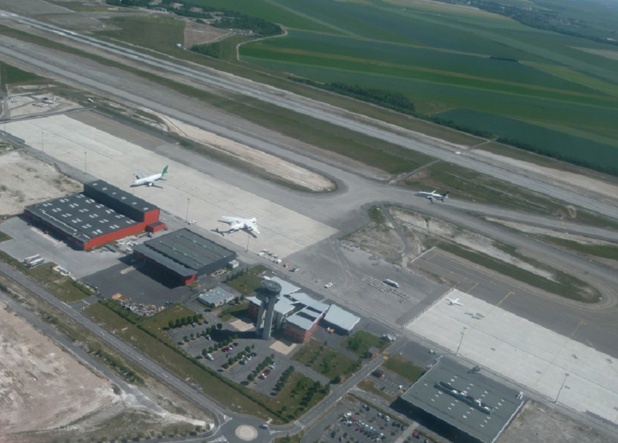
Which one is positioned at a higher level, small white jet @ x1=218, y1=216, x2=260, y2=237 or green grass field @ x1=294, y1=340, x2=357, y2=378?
small white jet @ x1=218, y1=216, x2=260, y2=237

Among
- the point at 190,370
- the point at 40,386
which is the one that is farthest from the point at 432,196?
the point at 40,386

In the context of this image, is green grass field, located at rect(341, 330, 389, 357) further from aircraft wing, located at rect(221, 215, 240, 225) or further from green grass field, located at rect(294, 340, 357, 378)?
aircraft wing, located at rect(221, 215, 240, 225)

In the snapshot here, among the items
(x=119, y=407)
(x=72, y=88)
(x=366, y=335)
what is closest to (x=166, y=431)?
(x=119, y=407)

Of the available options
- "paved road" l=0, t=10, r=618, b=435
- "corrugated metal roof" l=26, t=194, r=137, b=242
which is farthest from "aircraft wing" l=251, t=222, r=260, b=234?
"corrugated metal roof" l=26, t=194, r=137, b=242

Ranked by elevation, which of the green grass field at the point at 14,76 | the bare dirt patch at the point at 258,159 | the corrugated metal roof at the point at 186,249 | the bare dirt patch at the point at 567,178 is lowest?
the corrugated metal roof at the point at 186,249

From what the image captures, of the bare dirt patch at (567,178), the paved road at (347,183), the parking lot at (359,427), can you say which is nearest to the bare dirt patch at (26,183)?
the paved road at (347,183)

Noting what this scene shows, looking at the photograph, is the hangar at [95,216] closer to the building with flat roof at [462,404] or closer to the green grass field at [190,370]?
the green grass field at [190,370]

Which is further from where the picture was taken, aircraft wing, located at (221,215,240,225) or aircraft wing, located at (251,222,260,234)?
aircraft wing, located at (221,215,240,225)

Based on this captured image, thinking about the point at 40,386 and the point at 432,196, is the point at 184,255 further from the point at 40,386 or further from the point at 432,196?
the point at 432,196
